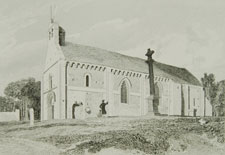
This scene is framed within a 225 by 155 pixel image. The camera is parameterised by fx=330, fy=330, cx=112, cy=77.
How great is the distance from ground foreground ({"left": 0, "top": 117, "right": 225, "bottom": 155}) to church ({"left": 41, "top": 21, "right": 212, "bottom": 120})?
6896 millimetres

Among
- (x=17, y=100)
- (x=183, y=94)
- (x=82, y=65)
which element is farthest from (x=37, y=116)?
(x=183, y=94)

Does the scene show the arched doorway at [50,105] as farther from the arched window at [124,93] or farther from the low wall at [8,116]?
the arched window at [124,93]

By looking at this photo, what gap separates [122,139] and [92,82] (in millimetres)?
11666

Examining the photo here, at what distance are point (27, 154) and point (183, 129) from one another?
18.9 ft

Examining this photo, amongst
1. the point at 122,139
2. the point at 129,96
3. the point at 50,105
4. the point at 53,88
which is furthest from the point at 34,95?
the point at 122,139

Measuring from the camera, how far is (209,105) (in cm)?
3102

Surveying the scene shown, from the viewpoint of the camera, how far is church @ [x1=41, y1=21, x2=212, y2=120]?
21094 millimetres

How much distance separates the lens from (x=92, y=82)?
2219cm

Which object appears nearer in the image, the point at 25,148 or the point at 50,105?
the point at 25,148

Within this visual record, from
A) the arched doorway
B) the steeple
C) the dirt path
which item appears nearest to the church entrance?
the arched doorway

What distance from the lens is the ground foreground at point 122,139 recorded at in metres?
10.1

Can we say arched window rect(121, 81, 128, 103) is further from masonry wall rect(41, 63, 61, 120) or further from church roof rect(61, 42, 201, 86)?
masonry wall rect(41, 63, 61, 120)

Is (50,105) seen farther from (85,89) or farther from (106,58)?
(106,58)

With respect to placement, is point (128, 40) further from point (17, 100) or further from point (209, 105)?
point (17, 100)
